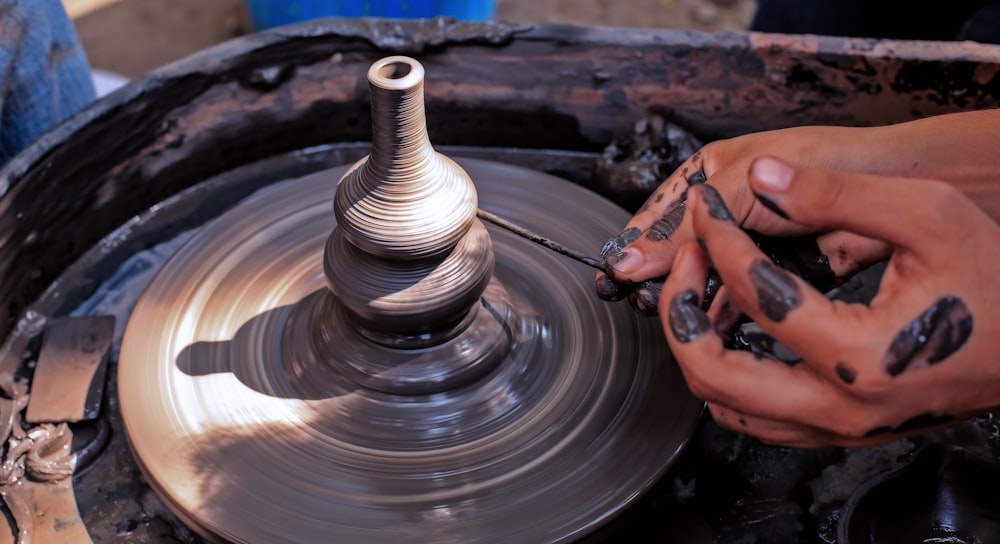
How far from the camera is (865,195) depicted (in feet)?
3.36

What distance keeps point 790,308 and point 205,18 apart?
13.2 feet

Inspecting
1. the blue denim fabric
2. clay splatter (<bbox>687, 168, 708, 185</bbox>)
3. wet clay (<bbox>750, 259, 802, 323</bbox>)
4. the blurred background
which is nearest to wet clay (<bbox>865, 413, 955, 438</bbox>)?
wet clay (<bbox>750, 259, 802, 323</bbox>)

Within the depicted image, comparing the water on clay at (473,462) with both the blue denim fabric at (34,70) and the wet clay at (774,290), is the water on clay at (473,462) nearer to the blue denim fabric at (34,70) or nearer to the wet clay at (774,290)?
the wet clay at (774,290)

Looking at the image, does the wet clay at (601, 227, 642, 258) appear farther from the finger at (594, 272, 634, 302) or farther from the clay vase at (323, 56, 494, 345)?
the clay vase at (323, 56, 494, 345)

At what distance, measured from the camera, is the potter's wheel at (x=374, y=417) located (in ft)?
4.19

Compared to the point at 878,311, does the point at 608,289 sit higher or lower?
lower

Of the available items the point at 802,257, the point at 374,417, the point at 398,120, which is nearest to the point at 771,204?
the point at 802,257

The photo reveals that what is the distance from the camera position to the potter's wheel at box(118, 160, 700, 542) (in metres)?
1.28

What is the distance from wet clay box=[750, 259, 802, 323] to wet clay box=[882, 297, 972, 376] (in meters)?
0.13

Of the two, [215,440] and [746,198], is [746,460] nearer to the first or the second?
[746,198]

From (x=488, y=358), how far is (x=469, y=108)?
0.81 meters

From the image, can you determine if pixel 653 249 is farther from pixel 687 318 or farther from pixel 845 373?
pixel 845 373

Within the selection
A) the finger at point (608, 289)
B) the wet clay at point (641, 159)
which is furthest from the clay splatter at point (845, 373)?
the wet clay at point (641, 159)

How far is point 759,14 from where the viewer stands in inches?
126
